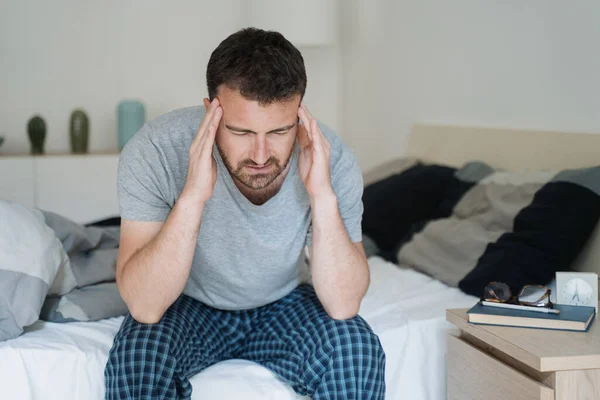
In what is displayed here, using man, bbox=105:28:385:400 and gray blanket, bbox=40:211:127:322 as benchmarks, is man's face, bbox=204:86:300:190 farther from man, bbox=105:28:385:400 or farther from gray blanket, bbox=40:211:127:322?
gray blanket, bbox=40:211:127:322

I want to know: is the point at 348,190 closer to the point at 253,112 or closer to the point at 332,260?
the point at 332,260

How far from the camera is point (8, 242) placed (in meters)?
1.73

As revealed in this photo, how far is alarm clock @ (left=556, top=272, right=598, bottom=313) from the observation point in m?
1.62

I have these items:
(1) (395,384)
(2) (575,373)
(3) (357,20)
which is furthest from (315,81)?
(2) (575,373)

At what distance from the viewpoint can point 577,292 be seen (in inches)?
64.2

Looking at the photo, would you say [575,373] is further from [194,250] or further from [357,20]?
[357,20]

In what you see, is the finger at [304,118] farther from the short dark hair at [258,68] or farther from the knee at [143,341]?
the knee at [143,341]

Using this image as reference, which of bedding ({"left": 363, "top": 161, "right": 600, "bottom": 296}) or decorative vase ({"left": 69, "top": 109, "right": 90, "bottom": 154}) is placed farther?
decorative vase ({"left": 69, "top": 109, "right": 90, "bottom": 154})

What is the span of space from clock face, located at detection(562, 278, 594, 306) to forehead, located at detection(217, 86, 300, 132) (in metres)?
0.72

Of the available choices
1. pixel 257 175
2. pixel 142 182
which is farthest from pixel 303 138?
pixel 142 182

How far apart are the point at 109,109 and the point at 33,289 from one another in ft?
8.54

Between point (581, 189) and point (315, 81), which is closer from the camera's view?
point (581, 189)

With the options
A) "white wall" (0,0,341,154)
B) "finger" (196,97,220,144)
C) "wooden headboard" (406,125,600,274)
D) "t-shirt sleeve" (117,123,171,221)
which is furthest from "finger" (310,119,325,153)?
"white wall" (0,0,341,154)

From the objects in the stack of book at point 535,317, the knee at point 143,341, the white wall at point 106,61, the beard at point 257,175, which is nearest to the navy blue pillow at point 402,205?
the stack of book at point 535,317
